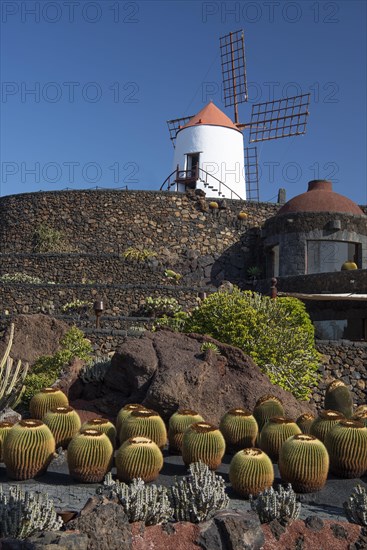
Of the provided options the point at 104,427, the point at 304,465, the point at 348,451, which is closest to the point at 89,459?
the point at 104,427

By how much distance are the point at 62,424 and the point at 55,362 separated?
3721 millimetres

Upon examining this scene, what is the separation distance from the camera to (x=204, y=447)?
8109mm

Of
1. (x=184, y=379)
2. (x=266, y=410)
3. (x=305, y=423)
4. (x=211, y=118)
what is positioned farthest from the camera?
(x=211, y=118)

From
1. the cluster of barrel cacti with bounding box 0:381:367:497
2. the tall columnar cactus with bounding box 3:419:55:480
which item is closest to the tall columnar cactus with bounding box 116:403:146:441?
the cluster of barrel cacti with bounding box 0:381:367:497

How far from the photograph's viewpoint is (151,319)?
58.5 ft

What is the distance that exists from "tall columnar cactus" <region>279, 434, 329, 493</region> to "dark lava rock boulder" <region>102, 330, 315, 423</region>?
2.25 metres

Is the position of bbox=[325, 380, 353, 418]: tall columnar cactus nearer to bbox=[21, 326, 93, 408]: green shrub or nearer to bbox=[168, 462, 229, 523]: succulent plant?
bbox=[21, 326, 93, 408]: green shrub

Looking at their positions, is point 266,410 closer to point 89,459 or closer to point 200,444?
point 200,444

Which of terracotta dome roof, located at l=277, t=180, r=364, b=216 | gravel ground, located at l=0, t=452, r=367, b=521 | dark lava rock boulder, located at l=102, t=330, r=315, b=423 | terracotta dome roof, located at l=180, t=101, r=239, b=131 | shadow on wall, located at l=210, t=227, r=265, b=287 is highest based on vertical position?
terracotta dome roof, located at l=180, t=101, r=239, b=131

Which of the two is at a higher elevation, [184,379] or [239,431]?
[184,379]

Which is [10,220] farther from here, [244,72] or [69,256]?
[244,72]

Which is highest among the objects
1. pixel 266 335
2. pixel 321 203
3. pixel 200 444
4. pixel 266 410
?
pixel 321 203

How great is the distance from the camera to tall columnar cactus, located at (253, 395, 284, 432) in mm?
9602

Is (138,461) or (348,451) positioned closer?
(138,461)
